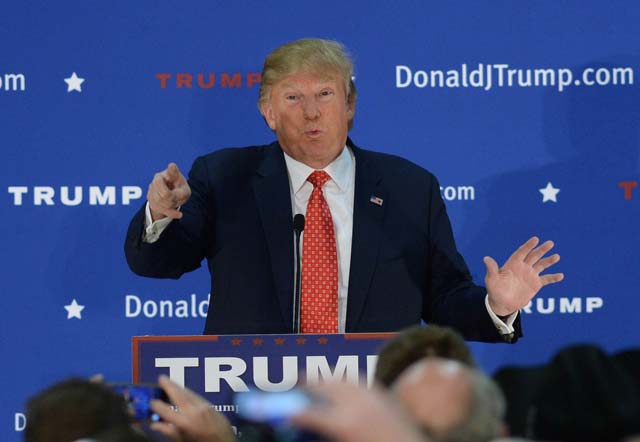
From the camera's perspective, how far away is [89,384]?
1520 mm

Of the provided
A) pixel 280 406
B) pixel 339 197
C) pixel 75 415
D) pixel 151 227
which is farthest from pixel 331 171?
pixel 280 406

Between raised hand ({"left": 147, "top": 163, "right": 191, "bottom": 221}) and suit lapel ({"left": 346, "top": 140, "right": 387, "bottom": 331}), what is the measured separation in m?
0.57

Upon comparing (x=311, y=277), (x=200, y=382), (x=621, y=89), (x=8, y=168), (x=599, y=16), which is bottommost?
(x=200, y=382)

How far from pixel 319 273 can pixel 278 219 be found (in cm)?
22

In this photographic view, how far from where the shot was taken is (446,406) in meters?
1.07

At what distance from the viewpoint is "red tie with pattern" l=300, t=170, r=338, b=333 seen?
9.89ft

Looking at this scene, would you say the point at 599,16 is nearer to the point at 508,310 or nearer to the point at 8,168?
the point at 508,310

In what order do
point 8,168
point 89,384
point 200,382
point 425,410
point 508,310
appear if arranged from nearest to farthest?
point 425,410 → point 89,384 → point 200,382 → point 508,310 → point 8,168

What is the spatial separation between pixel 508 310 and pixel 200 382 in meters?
0.88

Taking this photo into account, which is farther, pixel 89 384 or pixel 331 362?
pixel 331 362

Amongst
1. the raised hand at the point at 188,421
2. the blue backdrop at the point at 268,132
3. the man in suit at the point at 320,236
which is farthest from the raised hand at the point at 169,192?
the blue backdrop at the point at 268,132

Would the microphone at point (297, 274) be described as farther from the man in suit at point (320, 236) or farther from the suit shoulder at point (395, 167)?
the suit shoulder at point (395, 167)

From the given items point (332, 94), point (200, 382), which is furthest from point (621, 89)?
point (200, 382)

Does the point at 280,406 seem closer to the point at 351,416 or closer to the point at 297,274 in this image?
the point at 351,416
